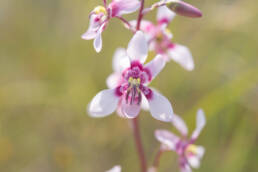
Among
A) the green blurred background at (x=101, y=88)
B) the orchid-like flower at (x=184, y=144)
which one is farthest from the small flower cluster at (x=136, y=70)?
the green blurred background at (x=101, y=88)

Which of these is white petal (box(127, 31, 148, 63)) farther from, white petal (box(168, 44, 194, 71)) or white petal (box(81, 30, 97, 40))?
white petal (box(168, 44, 194, 71))

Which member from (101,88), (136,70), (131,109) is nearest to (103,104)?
(131,109)

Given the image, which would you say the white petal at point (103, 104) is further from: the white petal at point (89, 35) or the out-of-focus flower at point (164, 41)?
the out-of-focus flower at point (164, 41)

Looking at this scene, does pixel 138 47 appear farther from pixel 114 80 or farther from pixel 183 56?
pixel 183 56

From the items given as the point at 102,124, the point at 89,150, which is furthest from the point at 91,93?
the point at 89,150

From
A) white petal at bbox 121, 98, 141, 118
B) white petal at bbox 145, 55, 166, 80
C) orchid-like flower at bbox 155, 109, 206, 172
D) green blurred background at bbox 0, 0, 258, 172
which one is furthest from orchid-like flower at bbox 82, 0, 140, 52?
green blurred background at bbox 0, 0, 258, 172

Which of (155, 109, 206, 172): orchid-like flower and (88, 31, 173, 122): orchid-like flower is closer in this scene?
(88, 31, 173, 122): orchid-like flower
